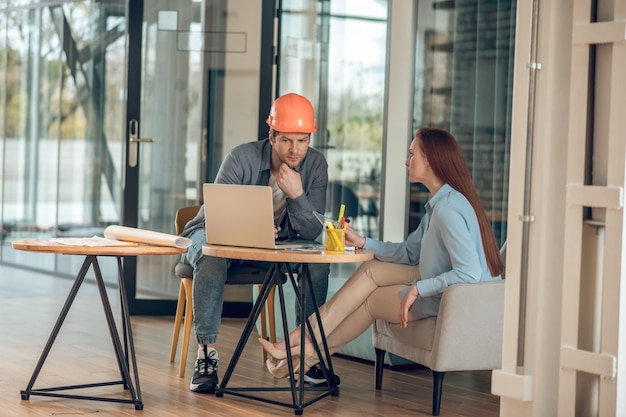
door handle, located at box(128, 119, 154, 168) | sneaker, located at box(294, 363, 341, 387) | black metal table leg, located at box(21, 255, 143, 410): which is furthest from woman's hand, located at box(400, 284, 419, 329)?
door handle, located at box(128, 119, 154, 168)

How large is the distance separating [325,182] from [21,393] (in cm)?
152

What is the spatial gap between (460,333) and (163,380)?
1.29 metres

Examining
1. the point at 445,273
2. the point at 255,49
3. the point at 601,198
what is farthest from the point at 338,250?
the point at 255,49

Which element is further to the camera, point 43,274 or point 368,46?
point 43,274

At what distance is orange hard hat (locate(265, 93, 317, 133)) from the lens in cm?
416

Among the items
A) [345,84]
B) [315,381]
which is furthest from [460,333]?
[345,84]

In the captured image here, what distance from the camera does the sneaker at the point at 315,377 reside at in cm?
421

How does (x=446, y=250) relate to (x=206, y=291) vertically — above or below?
above

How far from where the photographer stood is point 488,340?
3938mm

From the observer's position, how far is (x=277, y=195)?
440cm

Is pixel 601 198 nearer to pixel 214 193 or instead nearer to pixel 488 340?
pixel 488 340

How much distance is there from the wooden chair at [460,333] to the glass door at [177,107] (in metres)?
2.46

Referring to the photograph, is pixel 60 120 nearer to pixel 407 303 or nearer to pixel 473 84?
pixel 473 84

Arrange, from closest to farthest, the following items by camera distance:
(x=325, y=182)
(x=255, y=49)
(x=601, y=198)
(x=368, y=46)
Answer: (x=601, y=198) → (x=325, y=182) → (x=368, y=46) → (x=255, y=49)
